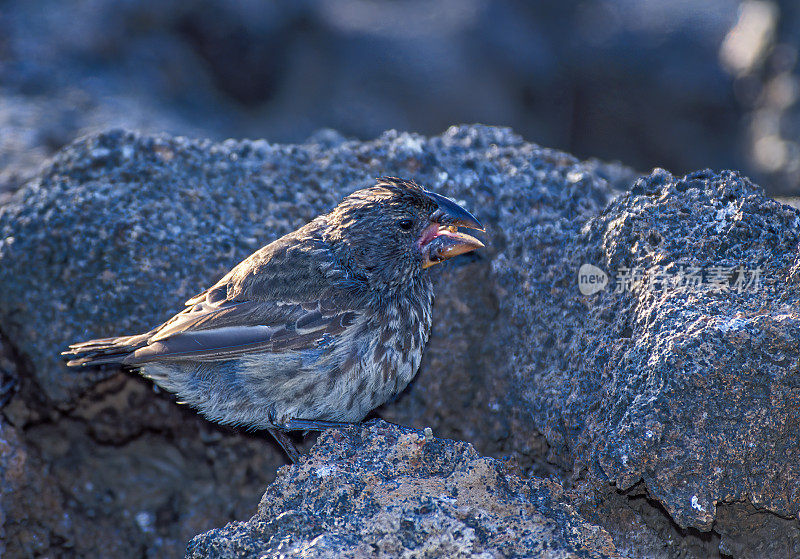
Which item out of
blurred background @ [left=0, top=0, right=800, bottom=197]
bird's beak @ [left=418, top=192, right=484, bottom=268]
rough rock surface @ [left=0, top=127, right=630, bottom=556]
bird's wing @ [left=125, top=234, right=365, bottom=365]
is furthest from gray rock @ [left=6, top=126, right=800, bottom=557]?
blurred background @ [left=0, top=0, right=800, bottom=197]

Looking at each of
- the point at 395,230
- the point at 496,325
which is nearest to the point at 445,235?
the point at 395,230

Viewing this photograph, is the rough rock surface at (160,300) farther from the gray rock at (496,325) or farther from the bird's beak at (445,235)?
the bird's beak at (445,235)

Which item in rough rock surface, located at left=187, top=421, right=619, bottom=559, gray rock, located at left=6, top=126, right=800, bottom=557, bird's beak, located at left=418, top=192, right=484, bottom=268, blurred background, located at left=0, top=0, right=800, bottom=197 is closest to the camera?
rough rock surface, located at left=187, top=421, right=619, bottom=559

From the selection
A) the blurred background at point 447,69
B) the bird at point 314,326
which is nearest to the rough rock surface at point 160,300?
the bird at point 314,326

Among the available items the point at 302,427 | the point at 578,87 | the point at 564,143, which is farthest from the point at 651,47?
the point at 302,427

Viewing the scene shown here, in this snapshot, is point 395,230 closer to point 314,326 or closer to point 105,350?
point 314,326

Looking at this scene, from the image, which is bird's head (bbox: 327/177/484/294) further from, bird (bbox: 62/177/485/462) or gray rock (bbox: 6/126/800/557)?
gray rock (bbox: 6/126/800/557)
